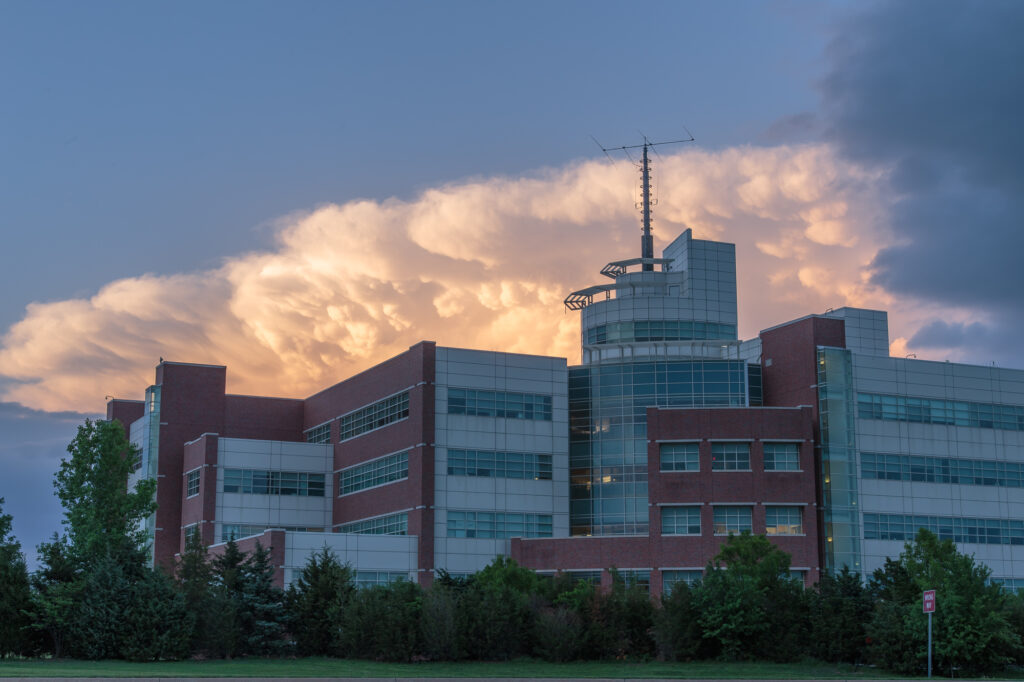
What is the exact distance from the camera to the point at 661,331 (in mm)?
94375

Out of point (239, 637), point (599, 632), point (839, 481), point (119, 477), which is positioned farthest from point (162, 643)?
→ point (839, 481)

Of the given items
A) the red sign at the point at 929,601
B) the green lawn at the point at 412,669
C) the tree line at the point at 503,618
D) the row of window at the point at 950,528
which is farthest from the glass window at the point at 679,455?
the red sign at the point at 929,601

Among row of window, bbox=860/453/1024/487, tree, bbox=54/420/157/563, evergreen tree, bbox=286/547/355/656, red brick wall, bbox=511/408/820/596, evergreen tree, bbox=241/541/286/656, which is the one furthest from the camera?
row of window, bbox=860/453/1024/487

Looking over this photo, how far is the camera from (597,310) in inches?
3804

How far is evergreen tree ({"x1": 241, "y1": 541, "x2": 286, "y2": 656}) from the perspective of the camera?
4428 cm

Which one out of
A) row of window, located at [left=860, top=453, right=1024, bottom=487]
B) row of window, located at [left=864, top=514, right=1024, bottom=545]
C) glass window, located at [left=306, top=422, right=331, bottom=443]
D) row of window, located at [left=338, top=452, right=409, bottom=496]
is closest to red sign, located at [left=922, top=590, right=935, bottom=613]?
row of window, located at [left=864, top=514, right=1024, bottom=545]

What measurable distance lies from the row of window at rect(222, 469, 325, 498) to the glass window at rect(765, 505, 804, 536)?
3178 cm

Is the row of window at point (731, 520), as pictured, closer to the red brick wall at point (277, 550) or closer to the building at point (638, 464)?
the building at point (638, 464)

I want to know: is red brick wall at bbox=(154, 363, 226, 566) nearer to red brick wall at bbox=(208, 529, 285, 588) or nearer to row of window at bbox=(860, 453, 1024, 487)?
red brick wall at bbox=(208, 529, 285, 588)

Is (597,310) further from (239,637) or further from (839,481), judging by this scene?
(239,637)

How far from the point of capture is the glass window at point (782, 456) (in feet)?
239

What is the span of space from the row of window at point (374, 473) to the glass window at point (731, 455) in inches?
737

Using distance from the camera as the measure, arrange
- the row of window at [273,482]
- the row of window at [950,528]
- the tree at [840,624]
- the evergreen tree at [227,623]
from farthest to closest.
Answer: the row of window at [273,482] → the row of window at [950,528] → the evergreen tree at [227,623] → the tree at [840,624]

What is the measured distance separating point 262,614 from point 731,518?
113 ft
